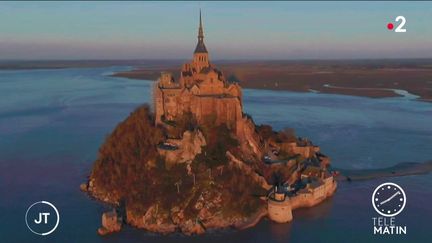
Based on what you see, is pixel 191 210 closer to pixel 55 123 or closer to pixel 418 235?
pixel 418 235

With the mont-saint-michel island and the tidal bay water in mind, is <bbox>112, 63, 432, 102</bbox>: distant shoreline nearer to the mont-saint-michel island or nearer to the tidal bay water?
the tidal bay water

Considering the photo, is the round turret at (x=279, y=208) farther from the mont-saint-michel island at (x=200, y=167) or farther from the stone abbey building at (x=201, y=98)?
the stone abbey building at (x=201, y=98)

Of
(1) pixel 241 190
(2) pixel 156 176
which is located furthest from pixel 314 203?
(2) pixel 156 176

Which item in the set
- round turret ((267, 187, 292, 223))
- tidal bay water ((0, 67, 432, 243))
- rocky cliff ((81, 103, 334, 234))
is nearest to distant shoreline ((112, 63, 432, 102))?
tidal bay water ((0, 67, 432, 243))

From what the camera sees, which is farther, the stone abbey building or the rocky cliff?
the stone abbey building

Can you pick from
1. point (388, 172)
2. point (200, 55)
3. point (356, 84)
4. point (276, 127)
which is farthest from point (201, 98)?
point (356, 84)
